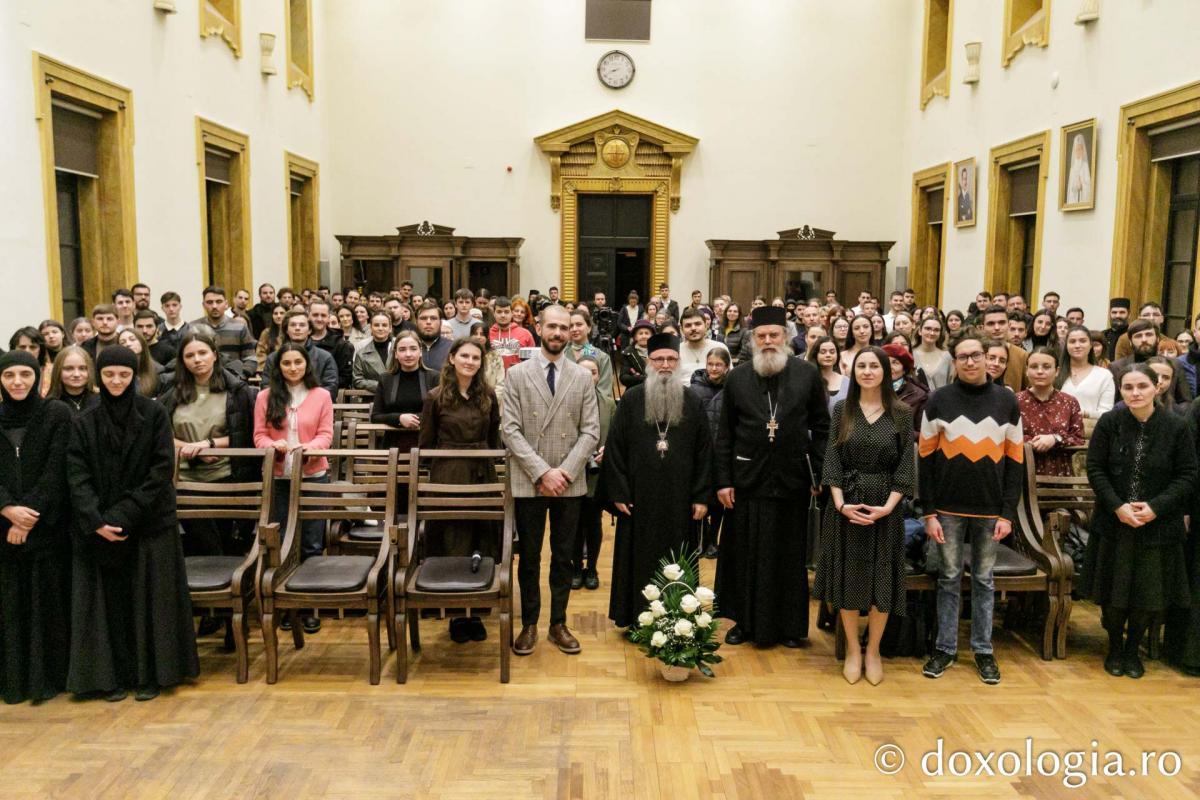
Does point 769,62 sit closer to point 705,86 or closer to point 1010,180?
point 705,86

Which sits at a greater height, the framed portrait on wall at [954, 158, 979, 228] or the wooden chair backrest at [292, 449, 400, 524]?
the framed portrait on wall at [954, 158, 979, 228]

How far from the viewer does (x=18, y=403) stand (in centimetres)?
441

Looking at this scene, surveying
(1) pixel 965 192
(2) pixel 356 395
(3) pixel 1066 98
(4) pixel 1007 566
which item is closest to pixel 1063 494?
(4) pixel 1007 566

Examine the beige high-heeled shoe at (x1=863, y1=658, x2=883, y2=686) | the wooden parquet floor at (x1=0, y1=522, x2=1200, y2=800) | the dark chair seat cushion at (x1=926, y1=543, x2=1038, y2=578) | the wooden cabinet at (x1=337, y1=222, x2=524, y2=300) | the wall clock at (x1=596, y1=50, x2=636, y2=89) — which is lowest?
the wooden parquet floor at (x1=0, y1=522, x2=1200, y2=800)

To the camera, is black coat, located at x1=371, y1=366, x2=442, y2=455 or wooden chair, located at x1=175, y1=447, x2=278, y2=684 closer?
wooden chair, located at x1=175, y1=447, x2=278, y2=684

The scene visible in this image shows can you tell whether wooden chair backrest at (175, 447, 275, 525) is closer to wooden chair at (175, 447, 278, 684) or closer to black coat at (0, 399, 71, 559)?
wooden chair at (175, 447, 278, 684)

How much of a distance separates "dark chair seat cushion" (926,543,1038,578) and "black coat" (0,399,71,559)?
4.32m

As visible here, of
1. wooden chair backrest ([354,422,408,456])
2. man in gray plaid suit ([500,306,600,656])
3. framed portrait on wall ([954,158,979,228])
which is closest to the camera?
man in gray plaid suit ([500,306,600,656])

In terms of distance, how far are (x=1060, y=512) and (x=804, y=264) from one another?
12.1m

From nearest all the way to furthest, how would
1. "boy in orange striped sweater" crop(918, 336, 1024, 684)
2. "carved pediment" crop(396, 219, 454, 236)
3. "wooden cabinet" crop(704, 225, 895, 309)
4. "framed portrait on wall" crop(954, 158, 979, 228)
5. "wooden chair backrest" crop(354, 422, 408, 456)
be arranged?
"boy in orange striped sweater" crop(918, 336, 1024, 684)
"wooden chair backrest" crop(354, 422, 408, 456)
"framed portrait on wall" crop(954, 158, 979, 228)
"carved pediment" crop(396, 219, 454, 236)
"wooden cabinet" crop(704, 225, 895, 309)

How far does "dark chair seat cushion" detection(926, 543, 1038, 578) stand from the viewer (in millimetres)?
4973

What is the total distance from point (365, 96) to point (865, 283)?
9744mm

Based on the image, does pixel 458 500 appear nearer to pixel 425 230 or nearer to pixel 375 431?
pixel 375 431

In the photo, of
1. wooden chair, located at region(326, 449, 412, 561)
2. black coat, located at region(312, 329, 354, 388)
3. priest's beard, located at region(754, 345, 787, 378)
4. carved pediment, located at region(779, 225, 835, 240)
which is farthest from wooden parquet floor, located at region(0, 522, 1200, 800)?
carved pediment, located at region(779, 225, 835, 240)
